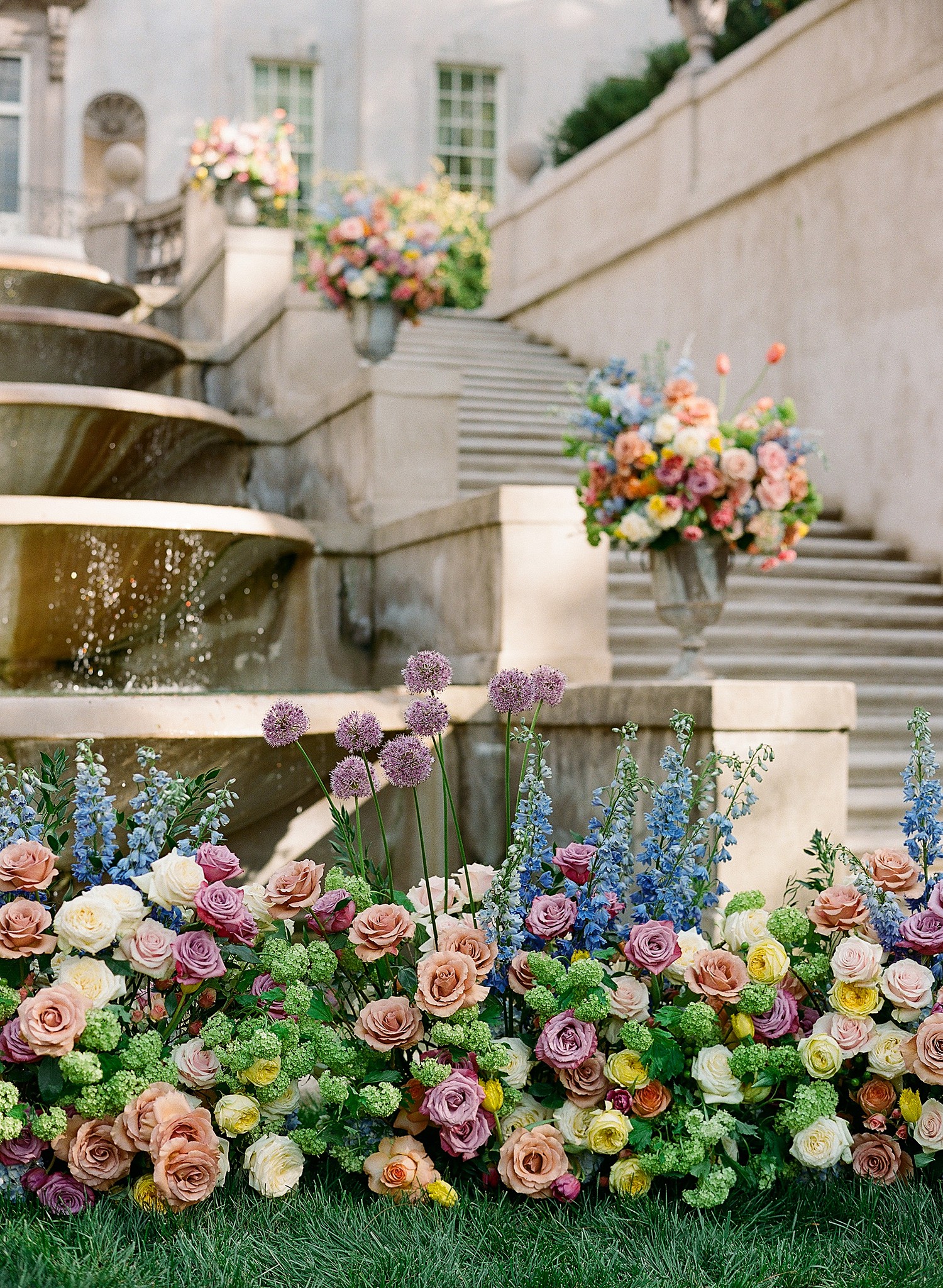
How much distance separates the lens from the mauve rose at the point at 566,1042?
299 centimetres

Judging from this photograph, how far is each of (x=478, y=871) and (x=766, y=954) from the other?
0.66 m

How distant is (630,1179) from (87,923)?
1.17 meters

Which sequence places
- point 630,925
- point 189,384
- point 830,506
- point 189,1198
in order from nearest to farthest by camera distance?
point 189,1198 < point 630,925 < point 830,506 < point 189,384

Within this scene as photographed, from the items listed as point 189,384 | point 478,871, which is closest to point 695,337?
point 189,384

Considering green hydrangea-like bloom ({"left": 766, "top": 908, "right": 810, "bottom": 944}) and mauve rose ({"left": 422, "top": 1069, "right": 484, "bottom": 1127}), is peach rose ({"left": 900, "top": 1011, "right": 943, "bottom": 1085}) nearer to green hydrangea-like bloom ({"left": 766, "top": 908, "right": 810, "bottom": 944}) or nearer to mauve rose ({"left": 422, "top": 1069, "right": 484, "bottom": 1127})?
green hydrangea-like bloom ({"left": 766, "top": 908, "right": 810, "bottom": 944})

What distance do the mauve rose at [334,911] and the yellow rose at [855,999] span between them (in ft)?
3.35

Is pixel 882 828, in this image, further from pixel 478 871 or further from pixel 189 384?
pixel 189 384

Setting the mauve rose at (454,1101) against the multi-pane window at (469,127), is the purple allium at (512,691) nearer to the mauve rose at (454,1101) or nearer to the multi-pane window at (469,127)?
the mauve rose at (454,1101)

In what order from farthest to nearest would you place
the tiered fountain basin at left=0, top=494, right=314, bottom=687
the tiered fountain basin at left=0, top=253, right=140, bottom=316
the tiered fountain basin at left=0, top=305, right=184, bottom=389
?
the tiered fountain basin at left=0, top=253, right=140, bottom=316, the tiered fountain basin at left=0, top=305, right=184, bottom=389, the tiered fountain basin at left=0, top=494, right=314, bottom=687

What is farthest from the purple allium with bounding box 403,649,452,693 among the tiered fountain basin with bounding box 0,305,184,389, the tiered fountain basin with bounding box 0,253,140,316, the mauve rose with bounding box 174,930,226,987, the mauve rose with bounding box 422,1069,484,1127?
the tiered fountain basin with bounding box 0,253,140,316

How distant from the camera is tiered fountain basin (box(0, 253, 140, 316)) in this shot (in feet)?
32.5

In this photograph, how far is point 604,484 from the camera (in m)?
4.84

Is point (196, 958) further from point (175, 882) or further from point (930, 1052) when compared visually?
point (930, 1052)

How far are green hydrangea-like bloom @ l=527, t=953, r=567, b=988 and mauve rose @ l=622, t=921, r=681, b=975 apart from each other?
0.15 m
